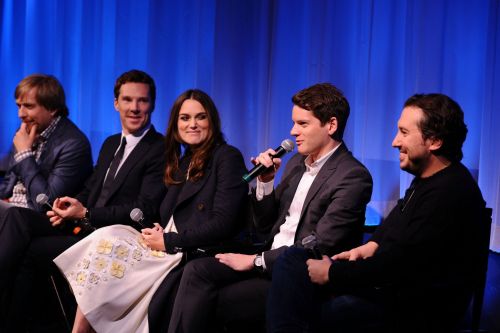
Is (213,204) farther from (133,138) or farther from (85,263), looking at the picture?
(133,138)

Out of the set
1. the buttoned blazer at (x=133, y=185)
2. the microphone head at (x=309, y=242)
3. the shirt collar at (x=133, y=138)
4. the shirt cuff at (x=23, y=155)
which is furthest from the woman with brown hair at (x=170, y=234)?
the shirt cuff at (x=23, y=155)

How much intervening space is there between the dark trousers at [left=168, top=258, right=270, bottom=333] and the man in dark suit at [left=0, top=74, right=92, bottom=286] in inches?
47.0

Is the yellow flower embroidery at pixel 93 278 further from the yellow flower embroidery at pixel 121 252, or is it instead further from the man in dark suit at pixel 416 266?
the man in dark suit at pixel 416 266

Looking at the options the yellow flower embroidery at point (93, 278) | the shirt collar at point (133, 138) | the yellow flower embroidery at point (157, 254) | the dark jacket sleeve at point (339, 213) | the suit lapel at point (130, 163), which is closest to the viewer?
the dark jacket sleeve at point (339, 213)

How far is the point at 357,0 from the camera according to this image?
4.00 m

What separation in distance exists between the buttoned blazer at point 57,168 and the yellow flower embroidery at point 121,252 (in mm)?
874

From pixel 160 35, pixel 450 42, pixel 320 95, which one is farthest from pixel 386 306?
pixel 160 35

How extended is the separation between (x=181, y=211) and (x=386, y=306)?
1.18 meters

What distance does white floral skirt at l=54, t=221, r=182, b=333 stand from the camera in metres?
2.73

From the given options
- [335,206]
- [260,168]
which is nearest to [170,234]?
[260,168]

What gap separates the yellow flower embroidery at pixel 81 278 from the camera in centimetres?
278

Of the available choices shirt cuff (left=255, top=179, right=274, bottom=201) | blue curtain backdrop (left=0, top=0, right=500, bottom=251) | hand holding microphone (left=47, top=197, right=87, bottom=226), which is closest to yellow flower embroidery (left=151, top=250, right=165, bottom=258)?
shirt cuff (left=255, top=179, right=274, bottom=201)

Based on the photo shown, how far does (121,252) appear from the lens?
111 inches

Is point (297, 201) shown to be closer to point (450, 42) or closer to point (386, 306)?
point (386, 306)
